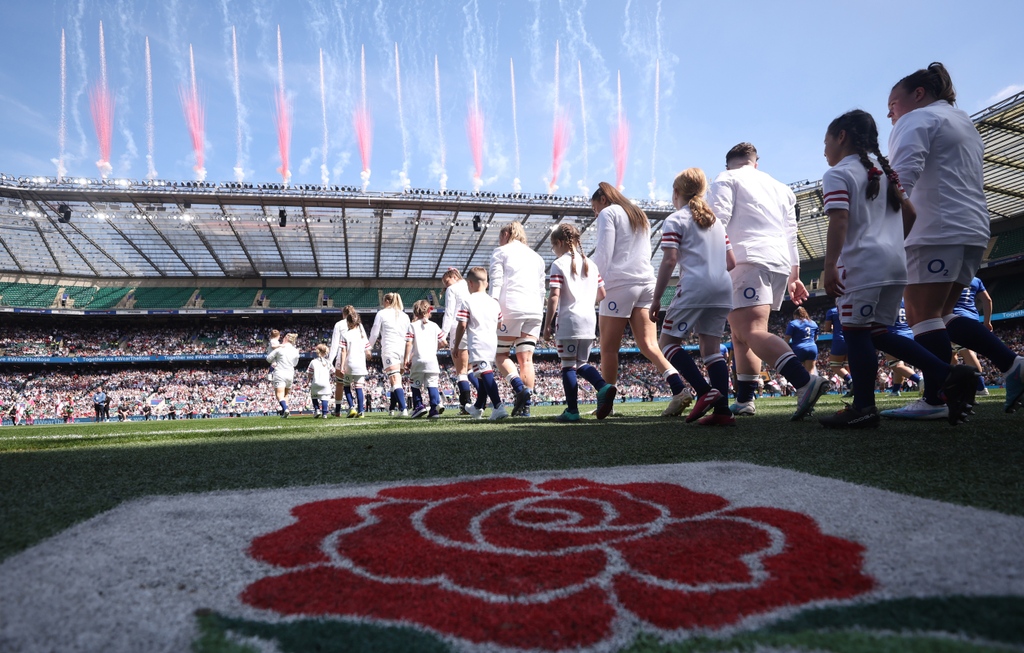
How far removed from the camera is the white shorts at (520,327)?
18.5 ft

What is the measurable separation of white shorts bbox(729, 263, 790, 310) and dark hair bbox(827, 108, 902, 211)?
1.13 m

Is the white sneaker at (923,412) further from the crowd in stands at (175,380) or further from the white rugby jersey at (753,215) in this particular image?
the crowd in stands at (175,380)

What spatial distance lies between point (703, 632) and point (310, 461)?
7.68 ft

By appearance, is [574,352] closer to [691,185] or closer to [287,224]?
[691,185]

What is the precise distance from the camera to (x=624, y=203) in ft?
16.2

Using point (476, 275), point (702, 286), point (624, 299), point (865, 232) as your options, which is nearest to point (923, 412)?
point (865, 232)

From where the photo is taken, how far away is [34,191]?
23344mm

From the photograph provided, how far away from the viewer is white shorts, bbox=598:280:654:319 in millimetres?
4875

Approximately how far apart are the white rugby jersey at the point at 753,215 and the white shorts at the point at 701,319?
27.7 inches

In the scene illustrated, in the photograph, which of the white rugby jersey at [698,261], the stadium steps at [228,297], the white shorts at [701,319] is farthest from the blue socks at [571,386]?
the stadium steps at [228,297]

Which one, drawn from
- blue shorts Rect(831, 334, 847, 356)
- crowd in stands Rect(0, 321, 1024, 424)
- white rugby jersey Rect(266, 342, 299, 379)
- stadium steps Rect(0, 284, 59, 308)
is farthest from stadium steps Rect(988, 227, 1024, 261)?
stadium steps Rect(0, 284, 59, 308)

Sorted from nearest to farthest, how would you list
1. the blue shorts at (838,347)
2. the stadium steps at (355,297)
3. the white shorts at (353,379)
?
1. the blue shorts at (838,347)
2. the white shorts at (353,379)
3. the stadium steps at (355,297)

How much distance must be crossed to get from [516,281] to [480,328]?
824 millimetres

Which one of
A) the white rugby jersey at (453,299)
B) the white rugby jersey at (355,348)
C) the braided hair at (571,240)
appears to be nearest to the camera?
the braided hair at (571,240)
